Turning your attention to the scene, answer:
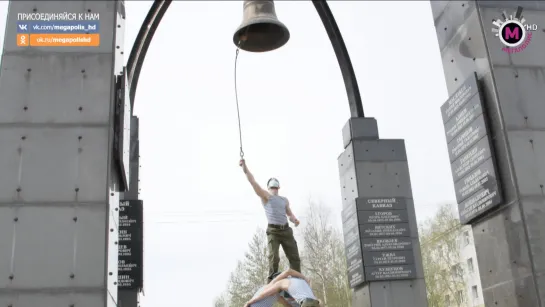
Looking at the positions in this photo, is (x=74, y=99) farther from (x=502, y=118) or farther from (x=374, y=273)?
(x=374, y=273)

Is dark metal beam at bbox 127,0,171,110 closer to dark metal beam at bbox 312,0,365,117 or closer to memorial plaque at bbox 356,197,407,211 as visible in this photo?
dark metal beam at bbox 312,0,365,117

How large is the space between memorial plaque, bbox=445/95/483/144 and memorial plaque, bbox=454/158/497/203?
2.35 ft

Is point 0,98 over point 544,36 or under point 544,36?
under

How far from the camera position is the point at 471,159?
8672mm

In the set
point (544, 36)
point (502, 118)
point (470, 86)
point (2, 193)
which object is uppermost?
point (544, 36)

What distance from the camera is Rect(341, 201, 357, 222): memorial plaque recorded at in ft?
38.3

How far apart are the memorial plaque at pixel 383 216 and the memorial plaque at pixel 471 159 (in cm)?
268

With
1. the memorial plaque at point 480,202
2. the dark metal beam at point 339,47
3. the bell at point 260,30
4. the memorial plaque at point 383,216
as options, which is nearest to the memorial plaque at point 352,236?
the memorial plaque at point 383,216

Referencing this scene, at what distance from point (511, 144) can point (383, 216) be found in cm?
408

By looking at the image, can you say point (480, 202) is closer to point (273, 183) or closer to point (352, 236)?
point (273, 183)

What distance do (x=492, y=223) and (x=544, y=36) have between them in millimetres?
2792

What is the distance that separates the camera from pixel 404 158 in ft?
40.1

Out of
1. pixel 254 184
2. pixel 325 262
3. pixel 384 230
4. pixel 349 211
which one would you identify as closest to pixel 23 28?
pixel 254 184

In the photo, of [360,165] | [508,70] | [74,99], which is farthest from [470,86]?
[74,99]
